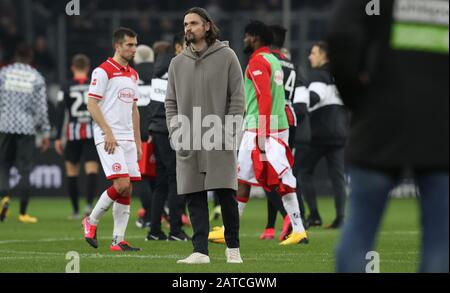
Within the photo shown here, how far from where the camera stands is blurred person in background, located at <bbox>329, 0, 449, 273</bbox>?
565 cm

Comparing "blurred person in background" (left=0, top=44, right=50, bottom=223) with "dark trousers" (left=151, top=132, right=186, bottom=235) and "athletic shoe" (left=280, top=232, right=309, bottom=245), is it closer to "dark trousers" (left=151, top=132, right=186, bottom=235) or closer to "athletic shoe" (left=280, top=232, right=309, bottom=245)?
"dark trousers" (left=151, top=132, right=186, bottom=235)

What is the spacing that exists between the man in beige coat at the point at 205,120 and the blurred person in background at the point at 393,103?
389cm

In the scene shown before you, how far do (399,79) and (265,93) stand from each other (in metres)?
6.40

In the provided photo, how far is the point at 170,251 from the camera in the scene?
1154cm

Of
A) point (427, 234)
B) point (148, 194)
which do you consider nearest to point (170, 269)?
point (427, 234)

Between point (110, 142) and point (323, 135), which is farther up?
point (110, 142)

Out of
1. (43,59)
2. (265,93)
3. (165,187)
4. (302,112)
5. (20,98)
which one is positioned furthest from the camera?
(43,59)

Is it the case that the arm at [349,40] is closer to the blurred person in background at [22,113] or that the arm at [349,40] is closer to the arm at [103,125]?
the arm at [103,125]

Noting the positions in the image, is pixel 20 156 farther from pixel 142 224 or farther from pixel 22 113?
pixel 142 224

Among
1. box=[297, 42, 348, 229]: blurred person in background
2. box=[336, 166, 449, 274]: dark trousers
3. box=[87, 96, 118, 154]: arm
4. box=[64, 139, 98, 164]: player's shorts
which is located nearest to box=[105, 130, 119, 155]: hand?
box=[87, 96, 118, 154]: arm

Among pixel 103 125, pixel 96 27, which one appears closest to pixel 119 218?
pixel 103 125

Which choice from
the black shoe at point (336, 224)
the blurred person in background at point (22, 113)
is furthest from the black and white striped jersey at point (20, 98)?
the black shoe at point (336, 224)

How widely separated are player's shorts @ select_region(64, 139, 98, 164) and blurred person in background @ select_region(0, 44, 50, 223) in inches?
16.9

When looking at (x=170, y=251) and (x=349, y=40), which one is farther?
(x=170, y=251)
